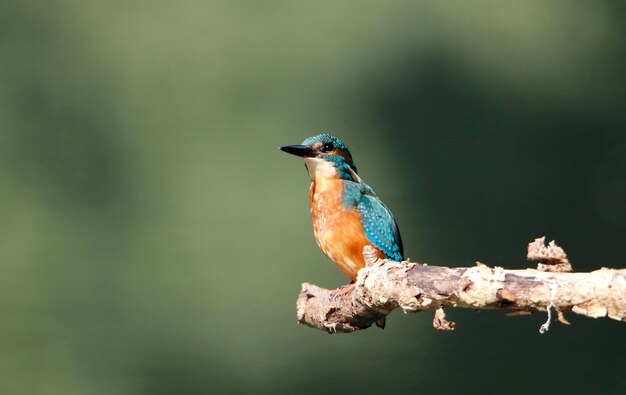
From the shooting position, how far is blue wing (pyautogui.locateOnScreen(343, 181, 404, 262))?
2.03 m

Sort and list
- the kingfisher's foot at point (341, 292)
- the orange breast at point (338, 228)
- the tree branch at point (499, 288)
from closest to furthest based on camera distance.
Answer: the tree branch at point (499, 288)
the kingfisher's foot at point (341, 292)
the orange breast at point (338, 228)

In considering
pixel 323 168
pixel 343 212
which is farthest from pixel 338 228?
pixel 323 168

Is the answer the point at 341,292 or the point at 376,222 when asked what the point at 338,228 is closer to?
the point at 376,222

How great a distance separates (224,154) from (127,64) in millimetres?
539

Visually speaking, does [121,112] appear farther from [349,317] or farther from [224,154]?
[349,317]

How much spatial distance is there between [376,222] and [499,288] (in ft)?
2.83

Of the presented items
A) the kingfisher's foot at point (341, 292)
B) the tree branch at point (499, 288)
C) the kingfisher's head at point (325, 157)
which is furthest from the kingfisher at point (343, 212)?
the tree branch at point (499, 288)

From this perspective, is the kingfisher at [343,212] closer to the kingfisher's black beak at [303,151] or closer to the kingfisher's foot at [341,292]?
the kingfisher's black beak at [303,151]

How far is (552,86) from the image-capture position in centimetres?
330

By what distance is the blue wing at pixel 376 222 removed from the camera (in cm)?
203

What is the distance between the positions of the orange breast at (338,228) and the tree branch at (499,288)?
0.41 m

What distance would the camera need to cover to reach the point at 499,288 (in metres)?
1.19

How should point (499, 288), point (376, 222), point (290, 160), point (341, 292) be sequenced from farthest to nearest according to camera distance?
point (290, 160)
point (376, 222)
point (341, 292)
point (499, 288)

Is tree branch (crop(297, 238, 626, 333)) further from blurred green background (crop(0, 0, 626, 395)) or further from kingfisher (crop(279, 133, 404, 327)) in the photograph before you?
blurred green background (crop(0, 0, 626, 395))
